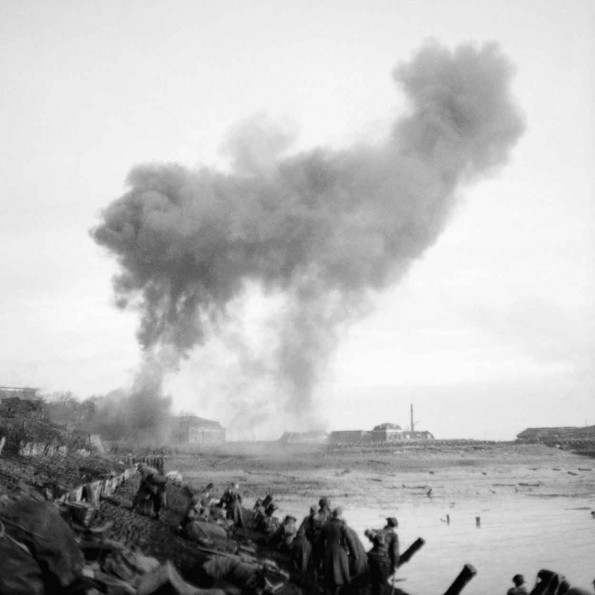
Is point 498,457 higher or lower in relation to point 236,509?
lower

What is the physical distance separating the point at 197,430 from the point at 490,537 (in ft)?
233

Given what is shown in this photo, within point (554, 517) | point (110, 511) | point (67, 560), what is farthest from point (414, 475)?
point (67, 560)

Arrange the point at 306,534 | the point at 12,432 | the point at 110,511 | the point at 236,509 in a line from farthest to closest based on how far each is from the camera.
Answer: the point at 12,432, the point at 236,509, the point at 110,511, the point at 306,534

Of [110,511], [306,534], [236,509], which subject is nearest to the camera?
[306,534]

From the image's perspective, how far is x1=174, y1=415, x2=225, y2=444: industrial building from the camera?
3120 inches

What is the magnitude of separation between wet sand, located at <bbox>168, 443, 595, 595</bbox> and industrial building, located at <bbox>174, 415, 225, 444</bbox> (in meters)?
31.9

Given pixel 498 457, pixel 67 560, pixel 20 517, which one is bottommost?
pixel 498 457

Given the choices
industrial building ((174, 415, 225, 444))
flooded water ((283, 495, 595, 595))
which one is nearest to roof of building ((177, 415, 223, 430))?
industrial building ((174, 415, 225, 444))

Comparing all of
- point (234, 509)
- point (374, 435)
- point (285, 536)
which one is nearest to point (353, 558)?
point (285, 536)

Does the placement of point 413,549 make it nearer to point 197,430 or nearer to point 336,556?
point 336,556

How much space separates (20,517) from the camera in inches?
241

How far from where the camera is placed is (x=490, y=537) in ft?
56.1

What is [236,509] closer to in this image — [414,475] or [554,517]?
[554,517]

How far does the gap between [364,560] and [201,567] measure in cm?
243
